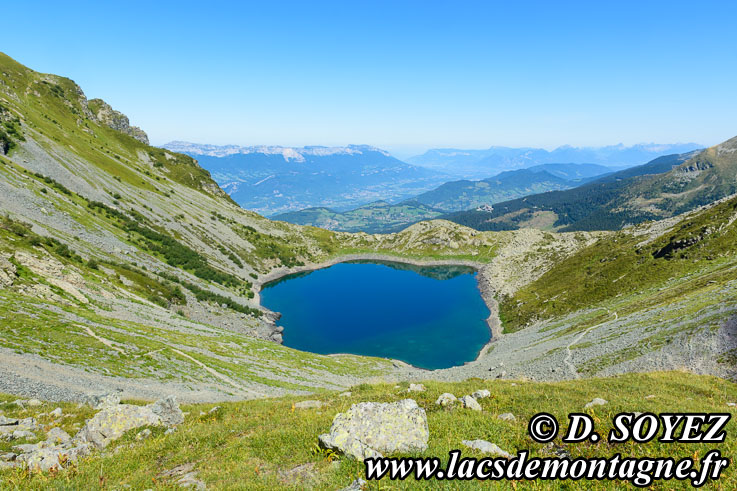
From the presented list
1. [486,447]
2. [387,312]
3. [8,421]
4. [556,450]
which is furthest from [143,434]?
[387,312]

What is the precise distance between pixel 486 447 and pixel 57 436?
789 inches

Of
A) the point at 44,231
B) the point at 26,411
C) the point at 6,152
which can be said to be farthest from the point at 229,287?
the point at 26,411

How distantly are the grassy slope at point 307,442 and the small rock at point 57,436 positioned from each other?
34.0 inches

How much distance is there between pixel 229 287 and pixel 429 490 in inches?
4200

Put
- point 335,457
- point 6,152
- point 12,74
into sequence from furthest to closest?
point 12,74
point 6,152
point 335,457

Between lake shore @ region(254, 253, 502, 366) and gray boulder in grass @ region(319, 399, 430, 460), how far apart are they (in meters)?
63.8

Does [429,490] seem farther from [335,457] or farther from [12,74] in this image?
[12,74]

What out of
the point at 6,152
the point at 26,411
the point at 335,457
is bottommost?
the point at 26,411

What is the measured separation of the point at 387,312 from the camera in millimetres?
110562

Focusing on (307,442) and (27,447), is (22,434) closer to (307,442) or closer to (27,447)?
(27,447)

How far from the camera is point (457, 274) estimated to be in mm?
154625

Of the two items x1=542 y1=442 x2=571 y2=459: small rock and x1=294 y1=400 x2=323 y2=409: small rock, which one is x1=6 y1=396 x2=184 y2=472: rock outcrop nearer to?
x1=294 y1=400 x2=323 y2=409: small rock

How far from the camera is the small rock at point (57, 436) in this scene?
52.8 feet

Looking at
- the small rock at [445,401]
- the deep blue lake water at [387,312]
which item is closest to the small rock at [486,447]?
the small rock at [445,401]
